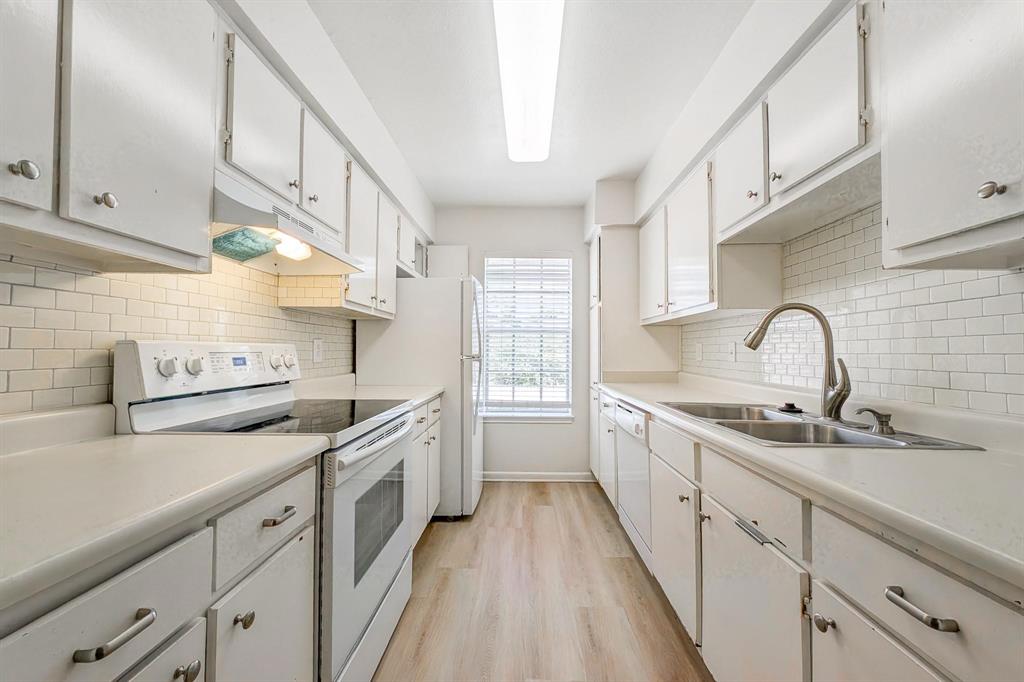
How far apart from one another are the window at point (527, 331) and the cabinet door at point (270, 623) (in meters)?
2.83

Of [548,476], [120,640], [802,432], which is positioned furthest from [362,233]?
[548,476]

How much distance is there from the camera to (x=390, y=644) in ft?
5.51

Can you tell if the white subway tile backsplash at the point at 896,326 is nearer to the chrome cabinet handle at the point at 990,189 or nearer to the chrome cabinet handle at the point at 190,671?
the chrome cabinet handle at the point at 990,189

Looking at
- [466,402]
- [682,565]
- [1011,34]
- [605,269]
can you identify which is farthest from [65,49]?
[605,269]

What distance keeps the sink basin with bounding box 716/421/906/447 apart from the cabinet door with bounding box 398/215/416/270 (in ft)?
7.72

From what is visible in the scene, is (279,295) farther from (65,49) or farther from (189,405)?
(65,49)

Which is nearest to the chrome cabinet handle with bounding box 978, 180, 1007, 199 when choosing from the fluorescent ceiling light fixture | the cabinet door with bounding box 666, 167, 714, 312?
the cabinet door with bounding box 666, 167, 714, 312

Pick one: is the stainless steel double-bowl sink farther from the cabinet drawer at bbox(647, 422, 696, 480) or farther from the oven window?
the oven window

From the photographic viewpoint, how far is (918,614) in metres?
0.64

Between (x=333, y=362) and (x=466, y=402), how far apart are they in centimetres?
91

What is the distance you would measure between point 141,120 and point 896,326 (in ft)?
7.25

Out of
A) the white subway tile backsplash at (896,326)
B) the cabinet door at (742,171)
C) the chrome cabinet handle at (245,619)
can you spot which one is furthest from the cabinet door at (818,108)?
the chrome cabinet handle at (245,619)

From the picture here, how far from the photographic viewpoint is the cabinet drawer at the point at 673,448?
1541 mm

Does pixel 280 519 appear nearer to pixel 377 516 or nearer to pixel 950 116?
pixel 377 516
